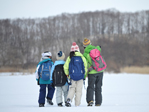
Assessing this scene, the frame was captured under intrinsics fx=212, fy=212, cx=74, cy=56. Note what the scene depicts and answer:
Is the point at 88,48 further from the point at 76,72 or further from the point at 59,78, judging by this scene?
the point at 59,78

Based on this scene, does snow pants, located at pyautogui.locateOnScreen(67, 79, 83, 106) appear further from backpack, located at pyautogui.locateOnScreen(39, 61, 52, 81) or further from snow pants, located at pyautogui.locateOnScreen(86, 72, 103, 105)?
backpack, located at pyautogui.locateOnScreen(39, 61, 52, 81)

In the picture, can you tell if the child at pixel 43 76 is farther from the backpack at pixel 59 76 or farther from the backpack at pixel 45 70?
the backpack at pixel 59 76

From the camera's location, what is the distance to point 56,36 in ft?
157

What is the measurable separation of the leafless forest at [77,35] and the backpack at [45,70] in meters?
30.6

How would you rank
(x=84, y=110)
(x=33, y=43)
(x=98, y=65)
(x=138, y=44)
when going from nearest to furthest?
(x=84, y=110)
(x=98, y=65)
(x=138, y=44)
(x=33, y=43)

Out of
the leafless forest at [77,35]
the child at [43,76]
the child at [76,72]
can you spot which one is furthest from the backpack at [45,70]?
the leafless forest at [77,35]

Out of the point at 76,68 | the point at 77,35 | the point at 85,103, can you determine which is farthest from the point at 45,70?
the point at 77,35

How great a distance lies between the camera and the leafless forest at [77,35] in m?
38.4

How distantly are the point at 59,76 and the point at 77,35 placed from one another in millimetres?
42384

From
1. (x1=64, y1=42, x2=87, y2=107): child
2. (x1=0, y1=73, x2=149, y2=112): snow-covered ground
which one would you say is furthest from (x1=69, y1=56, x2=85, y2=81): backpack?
(x1=0, y1=73, x2=149, y2=112): snow-covered ground

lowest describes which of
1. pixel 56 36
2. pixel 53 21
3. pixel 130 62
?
pixel 130 62

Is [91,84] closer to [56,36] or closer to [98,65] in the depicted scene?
[98,65]

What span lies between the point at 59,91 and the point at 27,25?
47.3 meters

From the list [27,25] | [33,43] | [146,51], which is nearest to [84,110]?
[146,51]
